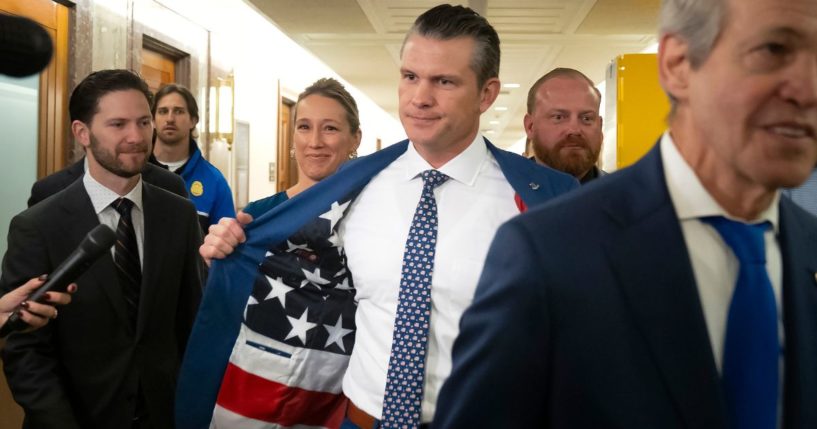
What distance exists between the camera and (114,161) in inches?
90.2

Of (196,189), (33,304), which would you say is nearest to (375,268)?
(33,304)

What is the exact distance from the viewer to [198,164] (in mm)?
3750

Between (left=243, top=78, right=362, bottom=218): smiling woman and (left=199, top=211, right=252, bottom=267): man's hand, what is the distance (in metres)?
0.47

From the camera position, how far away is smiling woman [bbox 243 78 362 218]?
8.22 feet

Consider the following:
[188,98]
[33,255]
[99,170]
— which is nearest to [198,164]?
[188,98]

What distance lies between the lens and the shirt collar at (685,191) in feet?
3.15

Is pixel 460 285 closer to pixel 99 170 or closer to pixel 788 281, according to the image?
pixel 788 281

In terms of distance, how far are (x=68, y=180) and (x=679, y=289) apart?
2.57 meters

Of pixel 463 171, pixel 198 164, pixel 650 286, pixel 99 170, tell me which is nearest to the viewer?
pixel 650 286

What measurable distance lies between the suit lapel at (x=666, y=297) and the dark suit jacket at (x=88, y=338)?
66.8 inches

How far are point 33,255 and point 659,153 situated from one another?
5.90ft

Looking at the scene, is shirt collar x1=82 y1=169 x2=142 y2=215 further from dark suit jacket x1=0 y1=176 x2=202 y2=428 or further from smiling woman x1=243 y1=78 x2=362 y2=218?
smiling woman x1=243 y1=78 x2=362 y2=218

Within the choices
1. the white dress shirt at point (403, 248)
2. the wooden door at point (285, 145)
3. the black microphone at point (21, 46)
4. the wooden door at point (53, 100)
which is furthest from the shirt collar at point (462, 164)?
the wooden door at point (285, 145)

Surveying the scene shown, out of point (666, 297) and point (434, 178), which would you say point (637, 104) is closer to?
point (434, 178)
